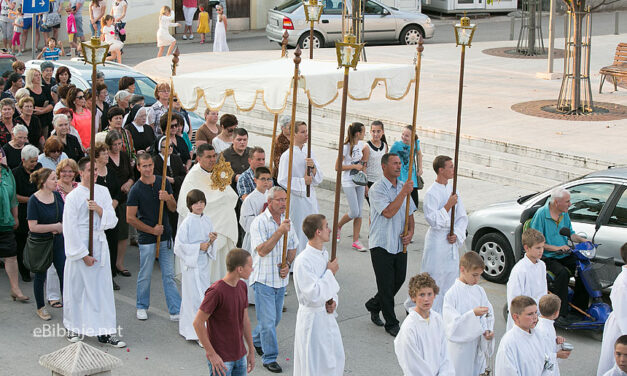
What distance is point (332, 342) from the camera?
7598mm

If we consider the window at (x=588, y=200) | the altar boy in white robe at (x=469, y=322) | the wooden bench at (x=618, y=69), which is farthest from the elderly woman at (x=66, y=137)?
the wooden bench at (x=618, y=69)

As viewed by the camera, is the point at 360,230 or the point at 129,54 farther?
the point at 129,54

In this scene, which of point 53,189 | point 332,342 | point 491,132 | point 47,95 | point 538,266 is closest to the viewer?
point 332,342

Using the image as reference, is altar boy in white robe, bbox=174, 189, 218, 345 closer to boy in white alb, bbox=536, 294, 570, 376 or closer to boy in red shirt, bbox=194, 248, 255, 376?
boy in red shirt, bbox=194, 248, 255, 376

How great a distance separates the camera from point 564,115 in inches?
708

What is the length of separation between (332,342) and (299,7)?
2095 centimetres

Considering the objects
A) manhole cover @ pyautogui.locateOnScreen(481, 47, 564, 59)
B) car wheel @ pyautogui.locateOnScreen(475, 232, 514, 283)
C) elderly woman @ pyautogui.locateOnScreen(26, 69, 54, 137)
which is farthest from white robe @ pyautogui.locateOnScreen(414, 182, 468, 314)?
manhole cover @ pyautogui.locateOnScreen(481, 47, 564, 59)

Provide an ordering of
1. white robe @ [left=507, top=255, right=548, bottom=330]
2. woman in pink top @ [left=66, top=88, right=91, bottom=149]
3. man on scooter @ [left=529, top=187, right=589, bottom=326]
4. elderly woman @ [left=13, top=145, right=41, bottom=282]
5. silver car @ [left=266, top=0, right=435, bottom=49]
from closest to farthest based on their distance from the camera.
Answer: white robe @ [left=507, top=255, right=548, bottom=330]
man on scooter @ [left=529, top=187, right=589, bottom=326]
elderly woman @ [left=13, top=145, right=41, bottom=282]
woman in pink top @ [left=66, top=88, right=91, bottom=149]
silver car @ [left=266, top=0, right=435, bottom=49]

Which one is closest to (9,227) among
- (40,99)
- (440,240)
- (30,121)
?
(30,121)

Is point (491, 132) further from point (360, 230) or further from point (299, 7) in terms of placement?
point (299, 7)

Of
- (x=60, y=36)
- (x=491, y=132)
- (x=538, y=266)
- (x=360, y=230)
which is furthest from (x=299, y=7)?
(x=538, y=266)

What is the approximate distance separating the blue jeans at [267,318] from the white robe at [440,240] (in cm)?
172

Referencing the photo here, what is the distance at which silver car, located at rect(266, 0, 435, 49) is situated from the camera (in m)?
27.3

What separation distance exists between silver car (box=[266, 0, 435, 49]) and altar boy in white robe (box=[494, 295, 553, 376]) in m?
20.6
